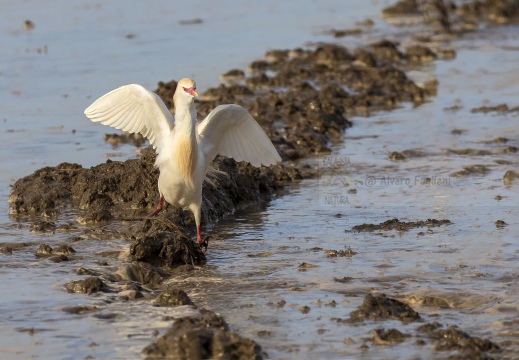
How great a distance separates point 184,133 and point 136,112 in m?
0.80

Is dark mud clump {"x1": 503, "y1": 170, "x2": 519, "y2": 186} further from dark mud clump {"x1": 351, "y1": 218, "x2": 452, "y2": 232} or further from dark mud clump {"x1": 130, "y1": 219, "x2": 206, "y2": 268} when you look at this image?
dark mud clump {"x1": 130, "y1": 219, "x2": 206, "y2": 268}

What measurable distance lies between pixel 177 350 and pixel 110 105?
144 inches

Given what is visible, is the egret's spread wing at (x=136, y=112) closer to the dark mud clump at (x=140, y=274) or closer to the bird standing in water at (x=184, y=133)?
the bird standing in water at (x=184, y=133)

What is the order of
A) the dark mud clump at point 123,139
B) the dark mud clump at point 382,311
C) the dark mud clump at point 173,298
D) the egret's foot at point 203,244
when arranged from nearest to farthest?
the dark mud clump at point 382,311
the dark mud clump at point 173,298
the egret's foot at point 203,244
the dark mud clump at point 123,139

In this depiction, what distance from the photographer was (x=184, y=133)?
8.36m

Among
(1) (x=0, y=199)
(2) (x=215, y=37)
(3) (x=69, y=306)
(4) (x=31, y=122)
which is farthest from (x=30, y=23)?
(3) (x=69, y=306)

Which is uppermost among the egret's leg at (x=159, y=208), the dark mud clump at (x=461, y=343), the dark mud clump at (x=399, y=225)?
the egret's leg at (x=159, y=208)

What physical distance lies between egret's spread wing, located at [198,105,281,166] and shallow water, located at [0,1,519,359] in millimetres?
721

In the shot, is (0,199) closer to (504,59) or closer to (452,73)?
(452,73)

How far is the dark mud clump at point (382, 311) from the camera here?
21.9ft

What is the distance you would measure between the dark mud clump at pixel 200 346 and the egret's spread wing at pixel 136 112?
9.73ft

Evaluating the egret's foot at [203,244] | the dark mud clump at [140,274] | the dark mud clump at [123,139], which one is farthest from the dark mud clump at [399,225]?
the dark mud clump at [123,139]

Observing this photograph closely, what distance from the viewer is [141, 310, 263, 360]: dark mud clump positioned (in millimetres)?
5949

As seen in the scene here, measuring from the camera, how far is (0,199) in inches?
393
